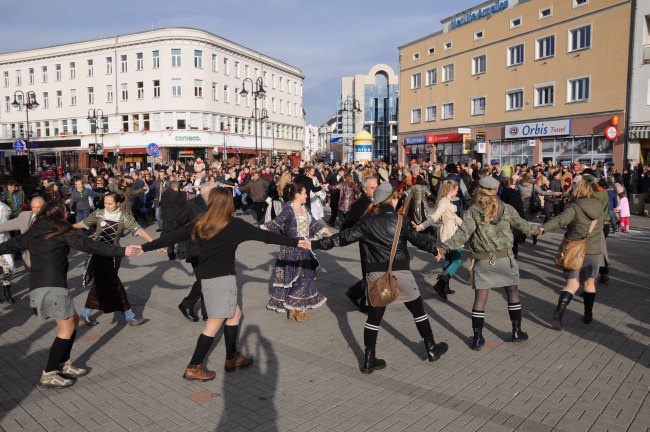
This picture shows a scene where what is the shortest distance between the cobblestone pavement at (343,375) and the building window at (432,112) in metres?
37.7

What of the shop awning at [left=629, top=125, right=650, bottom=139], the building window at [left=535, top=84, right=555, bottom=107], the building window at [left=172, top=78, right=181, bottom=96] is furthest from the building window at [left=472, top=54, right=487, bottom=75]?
the building window at [left=172, top=78, right=181, bottom=96]

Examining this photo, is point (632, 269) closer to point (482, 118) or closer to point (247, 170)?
point (247, 170)

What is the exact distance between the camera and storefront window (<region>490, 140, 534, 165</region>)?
116ft

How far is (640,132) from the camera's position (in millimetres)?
27516

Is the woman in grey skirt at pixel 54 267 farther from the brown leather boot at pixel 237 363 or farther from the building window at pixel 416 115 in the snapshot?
the building window at pixel 416 115

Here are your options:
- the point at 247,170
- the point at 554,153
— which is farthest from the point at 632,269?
the point at 554,153

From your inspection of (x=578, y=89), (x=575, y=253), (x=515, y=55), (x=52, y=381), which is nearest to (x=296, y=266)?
(x=52, y=381)

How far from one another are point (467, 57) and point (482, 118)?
5056 millimetres

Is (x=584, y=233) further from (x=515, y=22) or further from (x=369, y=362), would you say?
(x=515, y=22)

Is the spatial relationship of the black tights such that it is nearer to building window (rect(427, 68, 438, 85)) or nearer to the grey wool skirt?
the grey wool skirt

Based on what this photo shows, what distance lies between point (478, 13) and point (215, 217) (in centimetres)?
3933

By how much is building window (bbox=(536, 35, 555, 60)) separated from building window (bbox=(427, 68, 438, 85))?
10.9 meters

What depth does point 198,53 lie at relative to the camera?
55062mm

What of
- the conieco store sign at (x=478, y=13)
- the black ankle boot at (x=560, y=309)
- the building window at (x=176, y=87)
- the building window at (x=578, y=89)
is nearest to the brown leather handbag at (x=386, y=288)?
the black ankle boot at (x=560, y=309)
